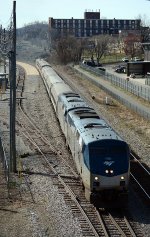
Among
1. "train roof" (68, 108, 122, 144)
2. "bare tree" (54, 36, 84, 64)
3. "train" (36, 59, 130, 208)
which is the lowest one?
"train" (36, 59, 130, 208)

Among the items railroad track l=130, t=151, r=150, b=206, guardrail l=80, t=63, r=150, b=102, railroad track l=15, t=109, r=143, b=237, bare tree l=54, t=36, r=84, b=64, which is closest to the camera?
railroad track l=15, t=109, r=143, b=237

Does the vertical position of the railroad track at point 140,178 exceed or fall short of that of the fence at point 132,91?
it falls short

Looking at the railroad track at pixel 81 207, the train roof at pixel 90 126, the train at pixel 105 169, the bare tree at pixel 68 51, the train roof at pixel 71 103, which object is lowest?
the railroad track at pixel 81 207

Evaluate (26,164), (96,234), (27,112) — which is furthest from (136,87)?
(96,234)

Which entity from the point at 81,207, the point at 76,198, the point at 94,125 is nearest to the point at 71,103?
the point at 94,125

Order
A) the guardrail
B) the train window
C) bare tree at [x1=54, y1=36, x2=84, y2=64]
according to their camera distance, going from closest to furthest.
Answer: the train window
the guardrail
bare tree at [x1=54, y1=36, x2=84, y2=64]

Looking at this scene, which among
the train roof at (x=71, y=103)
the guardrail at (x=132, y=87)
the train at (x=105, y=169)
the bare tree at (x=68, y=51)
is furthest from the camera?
the bare tree at (x=68, y=51)

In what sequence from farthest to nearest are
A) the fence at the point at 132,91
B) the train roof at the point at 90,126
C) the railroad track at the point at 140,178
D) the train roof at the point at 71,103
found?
1. the fence at the point at 132,91
2. the train roof at the point at 71,103
3. the railroad track at the point at 140,178
4. the train roof at the point at 90,126

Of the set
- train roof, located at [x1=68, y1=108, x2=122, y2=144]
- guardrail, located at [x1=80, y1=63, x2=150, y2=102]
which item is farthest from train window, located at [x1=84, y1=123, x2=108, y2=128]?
guardrail, located at [x1=80, y1=63, x2=150, y2=102]

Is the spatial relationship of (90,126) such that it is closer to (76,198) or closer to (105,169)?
(105,169)

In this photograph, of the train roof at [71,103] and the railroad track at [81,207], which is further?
the train roof at [71,103]

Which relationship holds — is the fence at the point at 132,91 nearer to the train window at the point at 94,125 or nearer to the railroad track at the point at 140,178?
the railroad track at the point at 140,178

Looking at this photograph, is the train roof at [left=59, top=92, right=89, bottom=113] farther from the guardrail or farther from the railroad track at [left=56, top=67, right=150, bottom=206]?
the guardrail

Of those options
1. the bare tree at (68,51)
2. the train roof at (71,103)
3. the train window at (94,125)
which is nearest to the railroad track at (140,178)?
the train window at (94,125)
